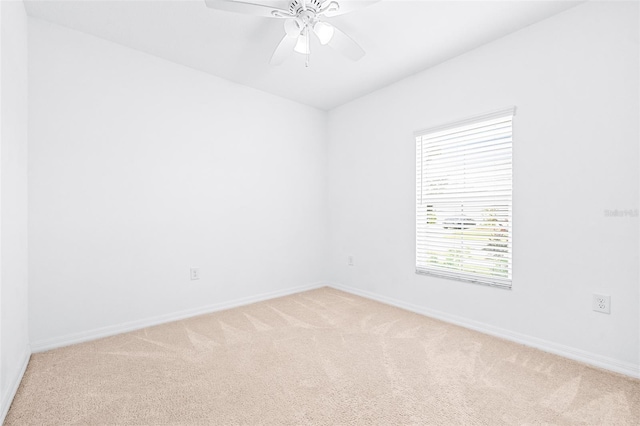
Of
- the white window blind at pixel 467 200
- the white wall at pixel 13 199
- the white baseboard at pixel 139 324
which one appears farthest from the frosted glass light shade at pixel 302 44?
the white baseboard at pixel 139 324

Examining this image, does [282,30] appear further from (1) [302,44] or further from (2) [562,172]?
(2) [562,172]

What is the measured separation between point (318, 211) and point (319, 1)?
262cm

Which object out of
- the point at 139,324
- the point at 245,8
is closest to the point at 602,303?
the point at 245,8

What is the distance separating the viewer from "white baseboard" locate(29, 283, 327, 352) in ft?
7.50

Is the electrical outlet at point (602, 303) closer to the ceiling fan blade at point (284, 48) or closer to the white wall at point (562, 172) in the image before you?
the white wall at point (562, 172)

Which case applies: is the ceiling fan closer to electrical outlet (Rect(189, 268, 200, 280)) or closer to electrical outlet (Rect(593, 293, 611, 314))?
electrical outlet (Rect(189, 268, 200, 280))

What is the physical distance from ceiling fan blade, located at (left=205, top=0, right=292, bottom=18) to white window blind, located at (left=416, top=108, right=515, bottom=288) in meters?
1.80

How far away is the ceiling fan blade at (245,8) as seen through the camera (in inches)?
68.5

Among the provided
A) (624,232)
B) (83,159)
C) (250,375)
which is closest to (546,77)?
(624,232)

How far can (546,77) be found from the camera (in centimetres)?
224

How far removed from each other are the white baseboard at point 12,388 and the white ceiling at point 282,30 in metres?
2.46

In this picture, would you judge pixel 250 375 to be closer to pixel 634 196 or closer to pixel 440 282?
pixel 440 282

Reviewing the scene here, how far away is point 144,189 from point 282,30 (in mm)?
1839

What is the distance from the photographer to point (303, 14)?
1.97m
